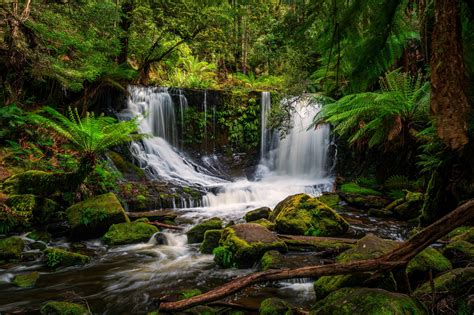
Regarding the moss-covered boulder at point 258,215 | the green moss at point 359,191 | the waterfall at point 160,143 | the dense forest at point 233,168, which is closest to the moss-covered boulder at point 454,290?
the dense forest at point 233,168

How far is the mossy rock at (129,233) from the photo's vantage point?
555 centimetres

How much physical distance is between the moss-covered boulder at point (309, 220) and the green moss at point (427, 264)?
2.25 m

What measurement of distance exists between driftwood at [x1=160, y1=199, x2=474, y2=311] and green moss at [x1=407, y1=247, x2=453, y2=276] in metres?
1.59

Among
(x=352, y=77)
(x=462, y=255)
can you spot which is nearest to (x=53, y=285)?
(x=352, y=77)

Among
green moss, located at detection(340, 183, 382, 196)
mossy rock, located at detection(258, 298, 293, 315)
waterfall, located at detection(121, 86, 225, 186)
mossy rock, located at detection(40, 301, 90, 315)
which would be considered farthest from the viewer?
waterfall, located at detection(121, 86, 225, 186)

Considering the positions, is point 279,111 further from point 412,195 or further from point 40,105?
point 40,105

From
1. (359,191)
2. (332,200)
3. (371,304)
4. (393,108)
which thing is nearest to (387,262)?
(371,304)

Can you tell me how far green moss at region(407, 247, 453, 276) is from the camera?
311cm

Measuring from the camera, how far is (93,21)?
26.9ft

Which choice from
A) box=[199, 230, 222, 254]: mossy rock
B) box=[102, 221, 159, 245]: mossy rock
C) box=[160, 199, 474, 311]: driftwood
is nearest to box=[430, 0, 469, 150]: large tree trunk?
box=[160, 199, 474, 311]: driftwood

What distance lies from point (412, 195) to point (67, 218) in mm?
6717

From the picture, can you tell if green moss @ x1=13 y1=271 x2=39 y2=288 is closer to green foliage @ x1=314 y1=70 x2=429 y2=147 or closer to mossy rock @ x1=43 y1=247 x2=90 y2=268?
mossy rock @ x1=43 y1=247 x2=90 y2=268

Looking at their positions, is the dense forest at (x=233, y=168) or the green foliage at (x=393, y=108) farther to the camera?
the green foliage at (x=393, y=108)

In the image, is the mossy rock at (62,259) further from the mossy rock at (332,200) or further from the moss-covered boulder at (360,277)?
the mossy rock at (332,200)
